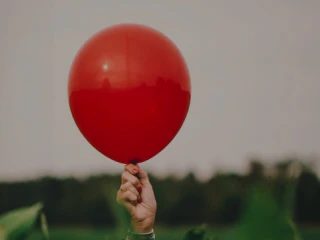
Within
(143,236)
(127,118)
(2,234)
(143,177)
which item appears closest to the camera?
(2,234)

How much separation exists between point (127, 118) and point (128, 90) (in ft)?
0.32

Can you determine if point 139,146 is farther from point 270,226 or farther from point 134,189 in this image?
point 270,226

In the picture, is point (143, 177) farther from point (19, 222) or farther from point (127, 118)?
point (19, 222)

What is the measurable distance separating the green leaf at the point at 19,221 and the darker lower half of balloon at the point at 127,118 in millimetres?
1245

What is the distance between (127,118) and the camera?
180 centimetres

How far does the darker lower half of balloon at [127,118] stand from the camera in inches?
70.0

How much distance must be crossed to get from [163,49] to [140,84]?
14 cm

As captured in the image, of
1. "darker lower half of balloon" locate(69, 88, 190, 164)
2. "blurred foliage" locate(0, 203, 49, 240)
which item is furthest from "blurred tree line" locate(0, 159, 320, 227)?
"blurred foliage" locate(0, 203, 49, 240)

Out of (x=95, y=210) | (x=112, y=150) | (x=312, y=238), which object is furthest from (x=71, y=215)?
(x=112, y=150)

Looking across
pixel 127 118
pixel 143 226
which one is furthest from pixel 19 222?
pixel 127 118

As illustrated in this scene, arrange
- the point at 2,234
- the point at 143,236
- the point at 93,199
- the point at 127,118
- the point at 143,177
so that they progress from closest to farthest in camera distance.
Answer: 1. the point at 2,234
2. the point at 143,236
3. the point at 143,177
4. the point at 127,118
5. the point at 93,199

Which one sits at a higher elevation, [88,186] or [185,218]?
[88,186]

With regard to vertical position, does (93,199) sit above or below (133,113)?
below

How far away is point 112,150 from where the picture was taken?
74.0 inches
